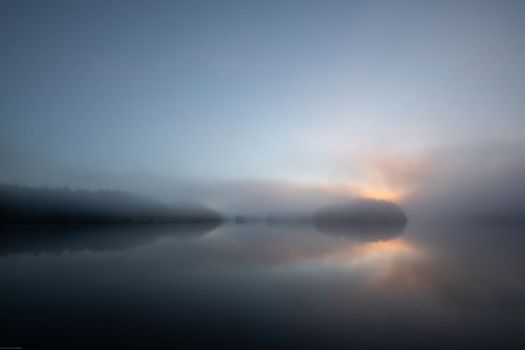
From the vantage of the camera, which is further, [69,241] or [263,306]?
[69,241]

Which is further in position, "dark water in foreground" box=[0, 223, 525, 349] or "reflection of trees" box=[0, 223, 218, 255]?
"reflection of trees" box=[0, 223, 218, 255]

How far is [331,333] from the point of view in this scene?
13328mm

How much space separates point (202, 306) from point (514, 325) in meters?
16.9

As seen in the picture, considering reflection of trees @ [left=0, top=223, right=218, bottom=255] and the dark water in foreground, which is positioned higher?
reflection of trees @ [left=0, top=223, right=218, bottom=255]

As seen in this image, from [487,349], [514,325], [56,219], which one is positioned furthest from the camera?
[56,219]

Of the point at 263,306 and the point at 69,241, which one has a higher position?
the point at 69,241

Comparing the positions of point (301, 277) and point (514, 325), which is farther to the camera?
point (301, 277)

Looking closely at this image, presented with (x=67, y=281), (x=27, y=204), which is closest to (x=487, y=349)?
(x=67, y=281)

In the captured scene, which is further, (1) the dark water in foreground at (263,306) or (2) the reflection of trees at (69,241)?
(2) the reflection of trees at (69,241)

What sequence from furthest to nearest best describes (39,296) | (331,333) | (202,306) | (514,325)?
(39,296) < (202,306) < (514,325) < (331,333)

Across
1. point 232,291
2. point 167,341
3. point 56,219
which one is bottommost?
point 167,341

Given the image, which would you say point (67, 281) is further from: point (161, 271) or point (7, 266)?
point (7, 266)

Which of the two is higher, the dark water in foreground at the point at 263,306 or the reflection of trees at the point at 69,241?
the reflection of trees at the point at 69,241

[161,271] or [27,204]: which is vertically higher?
[27,204]
